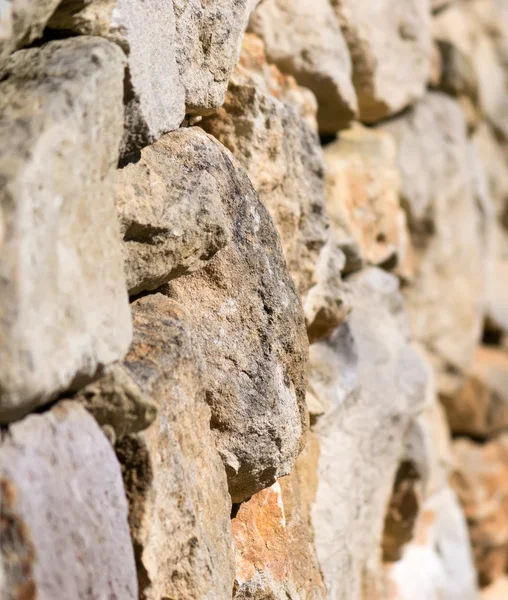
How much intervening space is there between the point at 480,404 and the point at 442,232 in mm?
759

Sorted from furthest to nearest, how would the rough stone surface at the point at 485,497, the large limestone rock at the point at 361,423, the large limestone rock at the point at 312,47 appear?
1. the rough stone surface at the point at 485,497
2. the large limestone rock at the point at 312,47
3. the large limestone rock at the point at 361,423

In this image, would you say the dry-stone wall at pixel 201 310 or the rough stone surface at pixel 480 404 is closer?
the dry-stone wall at pixel 201 310

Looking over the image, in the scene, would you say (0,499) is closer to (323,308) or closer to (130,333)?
(130,333)

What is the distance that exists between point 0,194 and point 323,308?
3.03 feet

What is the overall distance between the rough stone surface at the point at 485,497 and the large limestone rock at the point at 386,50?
1.35 metres

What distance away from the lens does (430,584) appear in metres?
2.22

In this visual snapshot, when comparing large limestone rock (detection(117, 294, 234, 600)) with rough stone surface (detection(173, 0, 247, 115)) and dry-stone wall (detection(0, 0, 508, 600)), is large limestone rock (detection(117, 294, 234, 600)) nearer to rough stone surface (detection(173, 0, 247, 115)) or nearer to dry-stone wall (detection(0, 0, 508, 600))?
dry-stone wall (detection(0, 0, 508, 600))

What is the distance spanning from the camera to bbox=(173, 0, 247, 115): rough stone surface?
1031mm

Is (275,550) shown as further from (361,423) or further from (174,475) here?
(361,423)

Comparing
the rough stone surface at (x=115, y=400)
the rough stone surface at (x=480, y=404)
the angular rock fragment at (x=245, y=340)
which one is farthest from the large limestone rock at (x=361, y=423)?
the rough stone surface at (x=480, y=404)

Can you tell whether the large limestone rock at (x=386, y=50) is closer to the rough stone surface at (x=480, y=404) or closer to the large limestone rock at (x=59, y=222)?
the rough stone surface at (x=480, y=404)

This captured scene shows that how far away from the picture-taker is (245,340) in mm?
1053

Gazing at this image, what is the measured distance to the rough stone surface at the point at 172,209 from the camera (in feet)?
3.01

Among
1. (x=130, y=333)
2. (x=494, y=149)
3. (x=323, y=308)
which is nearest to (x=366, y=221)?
(x=323, y=308)
